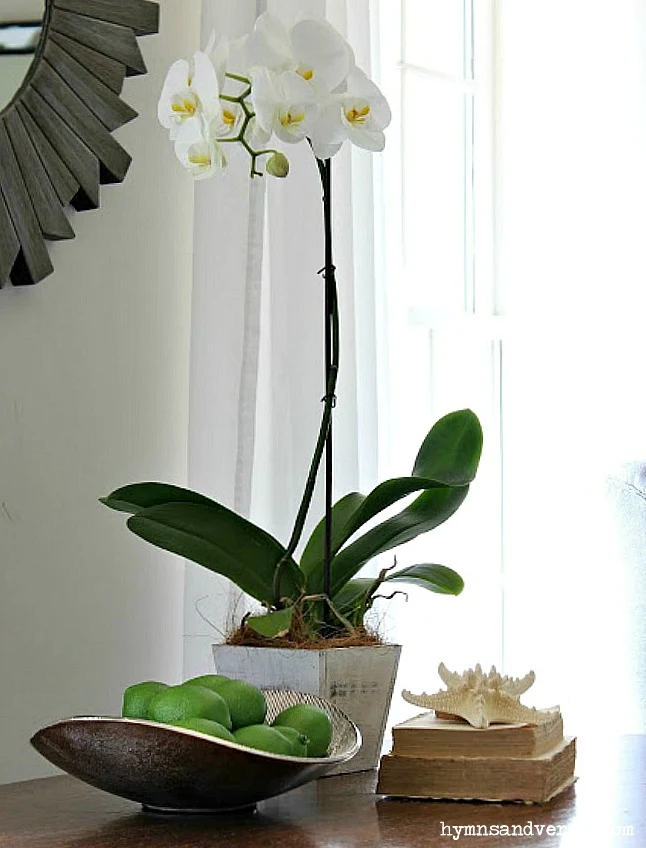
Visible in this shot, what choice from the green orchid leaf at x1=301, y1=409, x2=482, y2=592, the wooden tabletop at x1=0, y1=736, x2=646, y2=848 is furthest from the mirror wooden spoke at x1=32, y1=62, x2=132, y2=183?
the wooden tabletop at x1=0, y1=736, x2=646, y2=848

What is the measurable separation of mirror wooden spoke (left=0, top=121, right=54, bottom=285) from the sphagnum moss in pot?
0.85 feet

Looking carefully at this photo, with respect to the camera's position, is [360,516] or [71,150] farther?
[71,150]

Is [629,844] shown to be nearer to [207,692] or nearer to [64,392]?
[207,692]

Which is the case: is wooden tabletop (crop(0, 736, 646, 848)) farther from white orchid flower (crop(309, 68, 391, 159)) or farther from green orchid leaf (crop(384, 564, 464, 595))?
white orchid flower (crop(309, 68, 391, 159))

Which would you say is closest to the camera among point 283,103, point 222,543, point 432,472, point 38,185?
point 283,103

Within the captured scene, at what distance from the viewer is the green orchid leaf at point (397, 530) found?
1.30m

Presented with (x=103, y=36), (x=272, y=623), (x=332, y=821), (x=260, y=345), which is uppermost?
(x=103, y=36)

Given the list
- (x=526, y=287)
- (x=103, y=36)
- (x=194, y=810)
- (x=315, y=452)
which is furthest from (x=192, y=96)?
(x=526, y=287)

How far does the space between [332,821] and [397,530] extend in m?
0.40

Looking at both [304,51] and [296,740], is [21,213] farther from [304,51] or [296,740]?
[296,740]

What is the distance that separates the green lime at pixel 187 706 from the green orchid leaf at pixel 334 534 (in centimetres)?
36

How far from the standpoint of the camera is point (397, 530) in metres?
1.32

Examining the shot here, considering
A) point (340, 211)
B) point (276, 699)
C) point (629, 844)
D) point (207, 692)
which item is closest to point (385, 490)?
point (276, 699)

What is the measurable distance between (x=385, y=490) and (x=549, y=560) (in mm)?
1040
